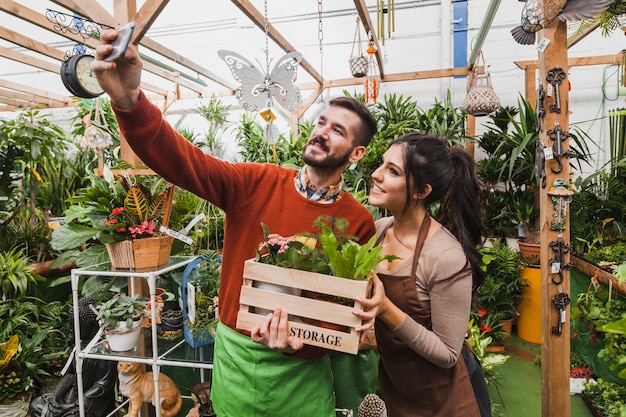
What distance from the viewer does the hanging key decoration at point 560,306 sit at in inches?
86.2

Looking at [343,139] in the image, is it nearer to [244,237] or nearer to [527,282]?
[244,237]

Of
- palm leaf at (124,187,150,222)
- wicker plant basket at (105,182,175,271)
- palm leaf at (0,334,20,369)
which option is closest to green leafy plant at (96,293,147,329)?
wicker plant basket at (105,182,175,271)

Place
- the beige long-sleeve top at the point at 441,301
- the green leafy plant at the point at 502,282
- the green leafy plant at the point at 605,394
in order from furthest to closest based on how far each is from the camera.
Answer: the green leafy plant at the point at 502,282
the green leafy plant at the point at 605,394
the beige long-sleeve top at the point at 441,301

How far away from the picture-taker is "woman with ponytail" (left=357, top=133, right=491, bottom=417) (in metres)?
1.21

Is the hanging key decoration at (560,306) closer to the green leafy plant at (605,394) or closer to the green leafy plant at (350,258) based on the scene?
the green leafy plant at (605,394)

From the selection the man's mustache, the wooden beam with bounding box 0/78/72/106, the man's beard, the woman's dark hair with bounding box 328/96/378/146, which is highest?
the wooden beam with bounding box 0/78/72/106

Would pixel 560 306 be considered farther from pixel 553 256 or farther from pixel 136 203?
pixel 136 203

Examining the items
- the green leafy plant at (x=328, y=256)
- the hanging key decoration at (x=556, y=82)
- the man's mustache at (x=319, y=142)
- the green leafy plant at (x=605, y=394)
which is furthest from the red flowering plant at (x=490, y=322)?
the green leafy plant at (x=328, y=256)

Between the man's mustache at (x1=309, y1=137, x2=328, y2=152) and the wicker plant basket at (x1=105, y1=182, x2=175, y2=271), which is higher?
the man's mustache at (x1=309, y1=137, x2=328, y2=152)

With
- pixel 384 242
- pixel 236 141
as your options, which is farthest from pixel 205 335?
pixel 236 141

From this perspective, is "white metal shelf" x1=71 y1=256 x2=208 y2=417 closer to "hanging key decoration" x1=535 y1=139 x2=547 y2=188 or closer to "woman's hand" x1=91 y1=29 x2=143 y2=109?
"woman's hand" x1=91 y1=29 x2=143 y2=109

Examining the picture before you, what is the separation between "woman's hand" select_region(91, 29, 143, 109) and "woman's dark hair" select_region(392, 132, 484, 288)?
0.83 metres

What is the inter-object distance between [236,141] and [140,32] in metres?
4.68

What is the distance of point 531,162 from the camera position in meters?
4.22
